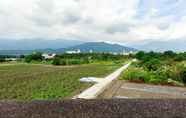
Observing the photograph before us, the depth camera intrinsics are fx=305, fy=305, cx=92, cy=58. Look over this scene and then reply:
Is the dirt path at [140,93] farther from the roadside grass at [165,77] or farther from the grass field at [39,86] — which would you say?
the roadside grass at [165,77]

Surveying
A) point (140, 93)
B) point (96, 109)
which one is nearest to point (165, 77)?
point (140, 93)

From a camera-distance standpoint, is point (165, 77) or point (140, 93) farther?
point (165, 77)

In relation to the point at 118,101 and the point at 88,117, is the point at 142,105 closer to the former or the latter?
the point at 118,101

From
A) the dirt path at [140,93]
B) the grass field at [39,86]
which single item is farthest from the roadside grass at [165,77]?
the grass field at [39,86]

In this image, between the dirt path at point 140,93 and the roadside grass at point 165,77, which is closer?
the dirt path at point 140,93

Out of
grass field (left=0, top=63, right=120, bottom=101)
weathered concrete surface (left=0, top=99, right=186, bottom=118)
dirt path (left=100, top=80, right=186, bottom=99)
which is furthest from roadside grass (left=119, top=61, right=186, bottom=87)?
weathered concrete surface (left=0, top=99, right=186, bottom=118)

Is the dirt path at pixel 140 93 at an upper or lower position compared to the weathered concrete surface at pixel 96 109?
lower

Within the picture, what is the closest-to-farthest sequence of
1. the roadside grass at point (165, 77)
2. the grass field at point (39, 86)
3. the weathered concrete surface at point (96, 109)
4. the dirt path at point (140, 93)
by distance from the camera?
the weathered concrete surface at point (96, 109) < the dirt path at point (140, 93) < the grass field at point (39, 86) < the roadside grass at point (165, 77)

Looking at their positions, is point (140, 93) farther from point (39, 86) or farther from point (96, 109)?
point (39, 86)

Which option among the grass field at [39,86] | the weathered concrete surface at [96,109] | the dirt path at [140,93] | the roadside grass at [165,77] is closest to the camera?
the weathered concrete surface at [96,109]

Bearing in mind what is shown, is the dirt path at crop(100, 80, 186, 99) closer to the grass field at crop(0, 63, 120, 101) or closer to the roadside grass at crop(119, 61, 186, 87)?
the grass field at crop(0, 63, 120, 101)

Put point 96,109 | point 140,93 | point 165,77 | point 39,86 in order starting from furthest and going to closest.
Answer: point 165,77 < point 39,86 < point 140,93 < point 96,109

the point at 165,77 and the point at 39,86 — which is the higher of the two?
the point at 165,77

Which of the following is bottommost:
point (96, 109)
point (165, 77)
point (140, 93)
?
point (140, 93)
